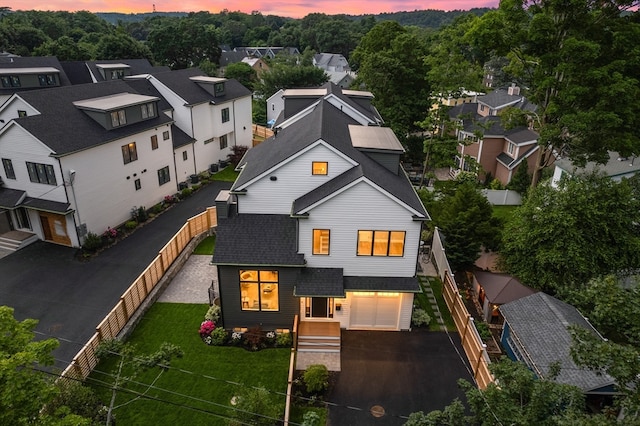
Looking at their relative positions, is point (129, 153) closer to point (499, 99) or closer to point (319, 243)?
point (319, 243)

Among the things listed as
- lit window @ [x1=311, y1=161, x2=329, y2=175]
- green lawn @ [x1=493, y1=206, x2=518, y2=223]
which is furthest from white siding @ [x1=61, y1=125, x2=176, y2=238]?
green lawn @ [x1=493, y1=206, x2=518, y2=223]

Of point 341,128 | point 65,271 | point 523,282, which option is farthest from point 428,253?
point 65,271

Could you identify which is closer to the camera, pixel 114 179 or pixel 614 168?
pixel 114 179

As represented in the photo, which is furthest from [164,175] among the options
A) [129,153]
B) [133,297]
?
[133,297]

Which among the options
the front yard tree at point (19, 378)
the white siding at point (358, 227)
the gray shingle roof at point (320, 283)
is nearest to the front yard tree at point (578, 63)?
the white siding at point (358, 227)

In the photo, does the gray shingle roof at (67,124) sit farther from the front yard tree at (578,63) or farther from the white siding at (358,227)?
the front yard tree at (578,63)

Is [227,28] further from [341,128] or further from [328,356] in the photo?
[328,356]
